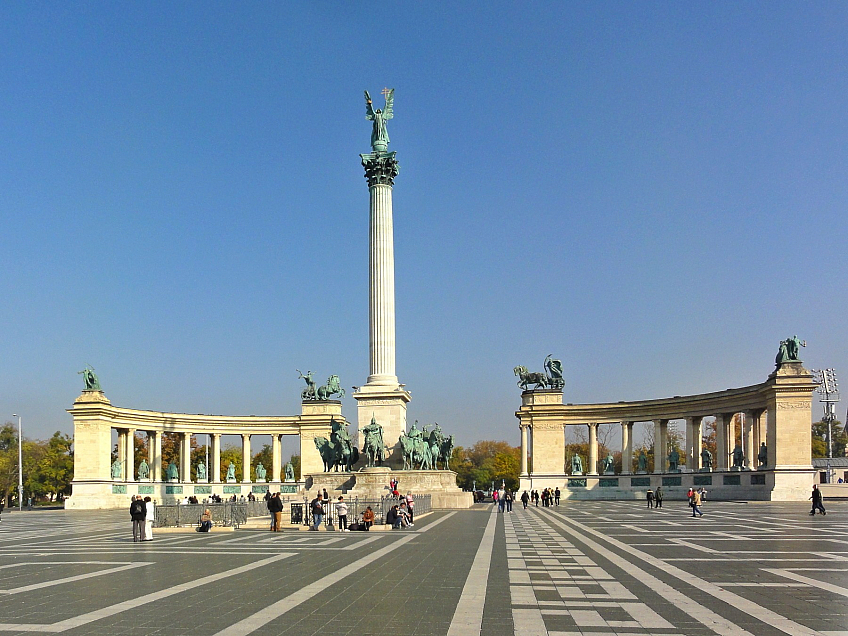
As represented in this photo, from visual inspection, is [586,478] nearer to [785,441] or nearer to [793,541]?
[785,441]

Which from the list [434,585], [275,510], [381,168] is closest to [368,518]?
[275,510]

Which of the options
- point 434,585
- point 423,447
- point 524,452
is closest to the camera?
point 434,585

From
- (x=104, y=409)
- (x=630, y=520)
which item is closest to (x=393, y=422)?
(x=630, y=520)

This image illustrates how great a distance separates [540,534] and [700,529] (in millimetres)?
7456

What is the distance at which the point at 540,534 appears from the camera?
31.0m

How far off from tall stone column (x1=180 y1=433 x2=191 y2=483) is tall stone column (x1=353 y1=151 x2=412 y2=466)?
3615cm

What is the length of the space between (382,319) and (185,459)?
4000 centimetres

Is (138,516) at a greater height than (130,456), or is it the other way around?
(138,516)

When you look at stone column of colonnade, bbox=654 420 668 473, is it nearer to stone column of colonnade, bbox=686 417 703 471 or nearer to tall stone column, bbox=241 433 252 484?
stone column of colonnade, bbox=686 417 703 471

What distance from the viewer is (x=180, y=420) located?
299 ft

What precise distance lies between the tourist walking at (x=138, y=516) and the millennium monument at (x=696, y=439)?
182 ft

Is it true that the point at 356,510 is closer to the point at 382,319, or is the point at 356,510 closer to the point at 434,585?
the point at 434,585

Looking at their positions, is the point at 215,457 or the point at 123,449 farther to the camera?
the point at 215,457

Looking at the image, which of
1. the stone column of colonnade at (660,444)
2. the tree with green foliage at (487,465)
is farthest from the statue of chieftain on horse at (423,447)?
the tree with green foliage at (487,465)
